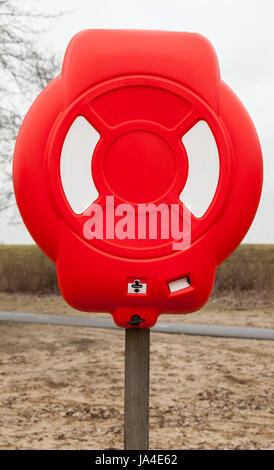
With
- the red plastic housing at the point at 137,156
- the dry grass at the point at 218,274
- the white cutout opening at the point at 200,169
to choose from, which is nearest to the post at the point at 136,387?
the red plastic housing at the point at 137,156

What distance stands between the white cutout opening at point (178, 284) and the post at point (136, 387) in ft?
1.00

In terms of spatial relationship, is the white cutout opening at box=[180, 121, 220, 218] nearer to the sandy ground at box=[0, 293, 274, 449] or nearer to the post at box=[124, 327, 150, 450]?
the post at box=[124, 327, 150, 450]

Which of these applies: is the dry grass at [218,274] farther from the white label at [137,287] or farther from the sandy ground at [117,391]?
the white label at [137,287]

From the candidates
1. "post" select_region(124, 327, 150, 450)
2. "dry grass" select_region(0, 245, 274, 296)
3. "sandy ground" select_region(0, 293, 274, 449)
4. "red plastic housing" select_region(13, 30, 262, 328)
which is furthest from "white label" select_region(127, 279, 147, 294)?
"dry grass" select_region(0, 245, 274, 296)

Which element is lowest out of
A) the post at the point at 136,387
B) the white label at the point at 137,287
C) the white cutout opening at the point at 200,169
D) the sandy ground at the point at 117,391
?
the sandy ground at the point at 117,391

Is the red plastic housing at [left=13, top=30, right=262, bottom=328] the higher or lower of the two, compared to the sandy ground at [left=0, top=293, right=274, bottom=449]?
higher

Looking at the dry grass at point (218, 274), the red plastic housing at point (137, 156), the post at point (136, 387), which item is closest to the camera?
the red plastic housing at point (137, 156)

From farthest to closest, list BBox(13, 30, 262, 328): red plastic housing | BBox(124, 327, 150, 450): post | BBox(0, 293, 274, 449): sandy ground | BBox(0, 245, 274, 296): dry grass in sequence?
BBox(0, 245, 274, 296): dry grass
BBox(0, 293, 274, 449): sandy ground
BBox(124, 327, 150, 450): post
BBox(13, 30, 262, 328): red plastic housing

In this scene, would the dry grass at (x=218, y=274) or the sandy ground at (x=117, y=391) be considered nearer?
the sandy ground at (x=117, y=391)

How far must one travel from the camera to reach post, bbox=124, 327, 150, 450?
2186 mm

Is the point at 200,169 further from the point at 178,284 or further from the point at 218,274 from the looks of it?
the point at 218,274

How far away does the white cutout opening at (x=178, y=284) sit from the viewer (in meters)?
1.96

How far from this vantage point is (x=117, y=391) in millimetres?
4980

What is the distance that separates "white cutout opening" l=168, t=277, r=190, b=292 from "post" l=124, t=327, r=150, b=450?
0.30m
